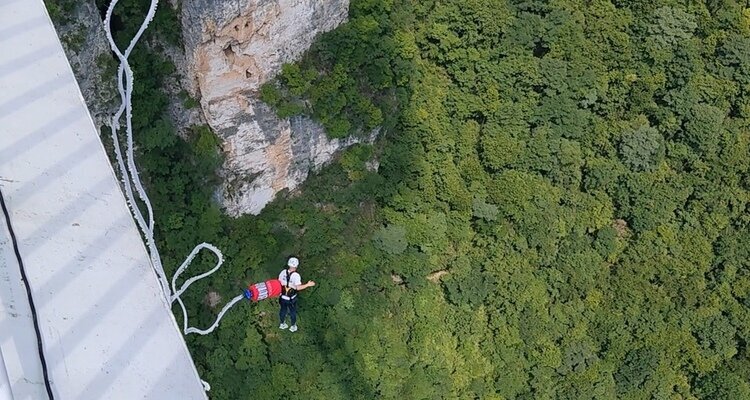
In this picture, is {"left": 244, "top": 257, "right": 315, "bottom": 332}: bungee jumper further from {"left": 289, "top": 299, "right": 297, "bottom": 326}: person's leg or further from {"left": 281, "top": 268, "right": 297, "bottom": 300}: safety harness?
{"left": 289, "top": 299, "right": 297, "bottom": 326}: person's leg

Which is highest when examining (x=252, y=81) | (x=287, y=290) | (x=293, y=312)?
(x=252, y=81)

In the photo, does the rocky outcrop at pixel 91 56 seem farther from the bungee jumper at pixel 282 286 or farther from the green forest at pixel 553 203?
the green forest at pixel 553 203

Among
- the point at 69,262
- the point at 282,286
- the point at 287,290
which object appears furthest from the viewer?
the point at 287,290

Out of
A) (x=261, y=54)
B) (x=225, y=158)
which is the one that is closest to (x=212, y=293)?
(x=225, y=158)

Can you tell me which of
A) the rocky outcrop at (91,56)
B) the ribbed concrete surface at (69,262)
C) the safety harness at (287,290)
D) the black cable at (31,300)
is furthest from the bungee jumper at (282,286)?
the black cable at (31,300)

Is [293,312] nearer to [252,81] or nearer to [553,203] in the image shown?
[252,81]

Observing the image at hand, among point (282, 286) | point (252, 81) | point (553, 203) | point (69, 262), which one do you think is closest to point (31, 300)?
point (69, 262)

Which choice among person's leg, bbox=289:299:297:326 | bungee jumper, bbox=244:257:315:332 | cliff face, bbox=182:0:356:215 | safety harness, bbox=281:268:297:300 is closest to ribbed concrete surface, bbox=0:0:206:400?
bungee jumper, bbox=244:257:315:332

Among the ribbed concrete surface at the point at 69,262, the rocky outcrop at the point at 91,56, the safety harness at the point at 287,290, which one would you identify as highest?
the ribbed concrete surface at the point at 69,262
